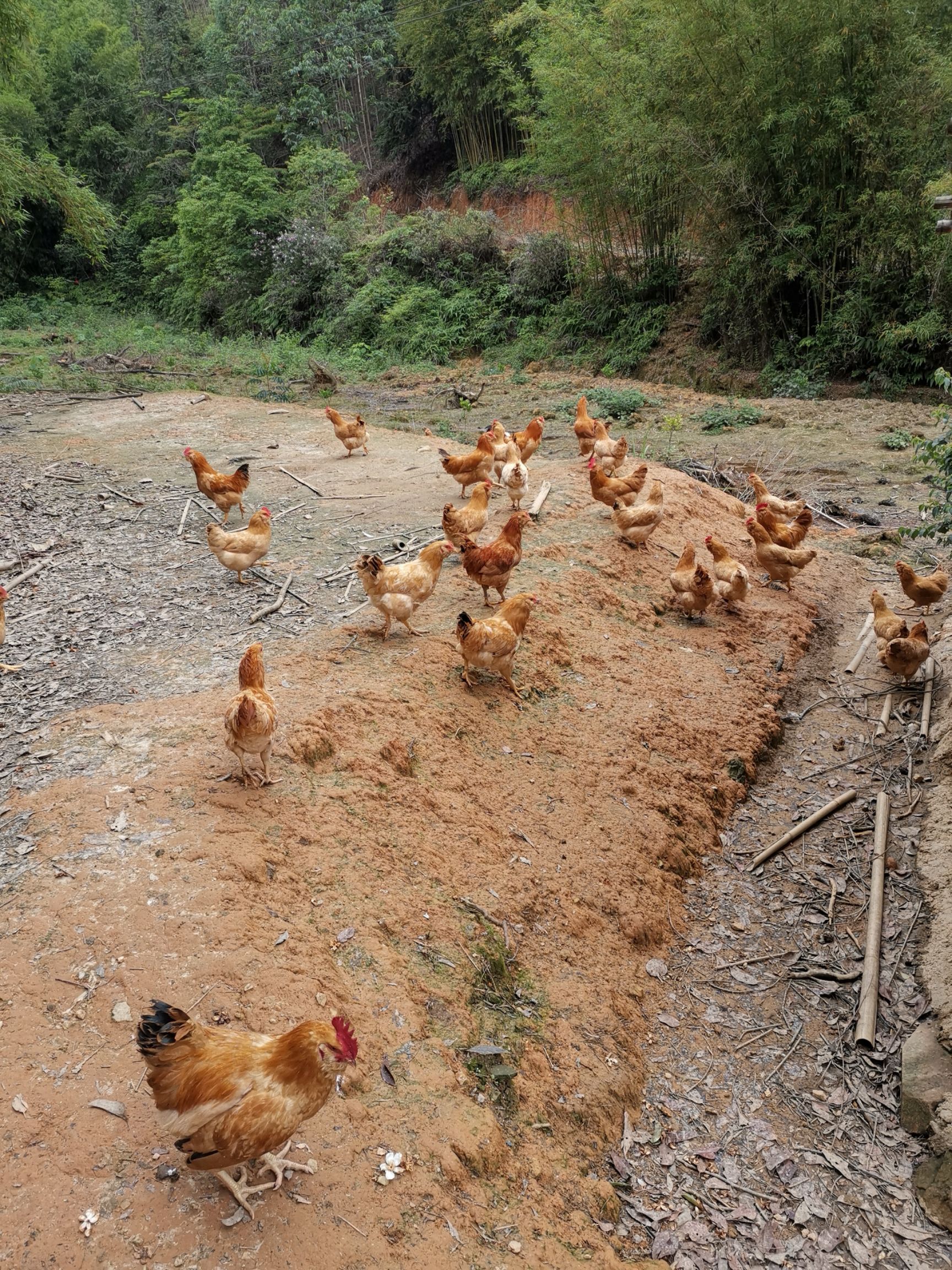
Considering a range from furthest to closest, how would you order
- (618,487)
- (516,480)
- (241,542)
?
(618,487) → (516,480) → (241,542)

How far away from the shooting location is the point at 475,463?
398 inches

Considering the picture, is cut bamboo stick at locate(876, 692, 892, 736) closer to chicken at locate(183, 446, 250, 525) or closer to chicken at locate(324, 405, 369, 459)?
chicken at locate(183, 446, 250, 525)

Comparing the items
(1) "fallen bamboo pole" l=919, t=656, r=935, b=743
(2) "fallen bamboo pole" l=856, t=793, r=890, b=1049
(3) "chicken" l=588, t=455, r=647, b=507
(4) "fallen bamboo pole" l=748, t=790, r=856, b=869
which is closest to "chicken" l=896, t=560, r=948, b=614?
(1) "fallen bamboo pole" l=919, t=656, r=935, b=743

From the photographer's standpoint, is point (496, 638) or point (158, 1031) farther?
point (496, 638)

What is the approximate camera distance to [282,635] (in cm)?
697

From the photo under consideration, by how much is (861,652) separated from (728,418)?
9346mm

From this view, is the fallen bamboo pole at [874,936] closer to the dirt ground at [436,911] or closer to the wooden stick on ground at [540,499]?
the dirt ground at [436,911]

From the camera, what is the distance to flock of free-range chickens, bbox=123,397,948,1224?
2.80 metres

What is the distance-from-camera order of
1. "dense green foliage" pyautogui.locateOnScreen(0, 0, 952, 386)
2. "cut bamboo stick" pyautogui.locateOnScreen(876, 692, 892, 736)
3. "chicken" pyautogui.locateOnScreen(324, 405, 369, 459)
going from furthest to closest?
"dense green foliage" pyautogui.locateOnScreen(0, 0, 952, 386), "chicken" pyautogui.locateOnScreen(324, 405, 369, 459), "cut bamboo stick" pyautogui.locateOnScreen(876, 692, 892, 736)

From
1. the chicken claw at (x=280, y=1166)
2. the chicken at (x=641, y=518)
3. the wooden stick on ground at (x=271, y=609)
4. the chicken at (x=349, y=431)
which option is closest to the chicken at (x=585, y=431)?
the chicken at (x=641, y=518)

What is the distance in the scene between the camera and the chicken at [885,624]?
25.3 ft

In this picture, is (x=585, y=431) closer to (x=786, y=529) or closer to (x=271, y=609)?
(x=786, y=529)

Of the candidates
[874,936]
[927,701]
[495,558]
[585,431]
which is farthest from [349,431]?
[874,936]

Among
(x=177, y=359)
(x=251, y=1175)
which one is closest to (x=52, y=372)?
(x=177, y=359)
